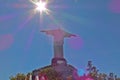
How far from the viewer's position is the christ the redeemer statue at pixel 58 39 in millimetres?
88312

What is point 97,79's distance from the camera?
169 feet

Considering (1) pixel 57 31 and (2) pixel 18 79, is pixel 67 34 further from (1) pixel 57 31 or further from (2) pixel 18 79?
(2) pixel 18 79

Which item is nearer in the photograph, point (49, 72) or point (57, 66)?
point (49, 72)

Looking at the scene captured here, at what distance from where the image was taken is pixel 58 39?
8944cm

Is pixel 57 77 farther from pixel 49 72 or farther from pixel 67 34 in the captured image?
pixel 67 34

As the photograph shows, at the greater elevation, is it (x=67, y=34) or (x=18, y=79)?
(x=67, y=34)

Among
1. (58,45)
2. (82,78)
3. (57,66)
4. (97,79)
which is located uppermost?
(58,45)

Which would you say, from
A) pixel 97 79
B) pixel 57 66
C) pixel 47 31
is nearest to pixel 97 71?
pixel 97 79

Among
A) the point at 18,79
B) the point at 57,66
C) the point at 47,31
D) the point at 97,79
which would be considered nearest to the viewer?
the point at 97,79

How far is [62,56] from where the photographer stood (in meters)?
89.7

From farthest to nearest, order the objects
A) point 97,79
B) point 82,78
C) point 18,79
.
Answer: point 18,79
point 97,79
point 82,78

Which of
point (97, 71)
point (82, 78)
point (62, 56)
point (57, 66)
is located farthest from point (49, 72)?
point (82, 78)

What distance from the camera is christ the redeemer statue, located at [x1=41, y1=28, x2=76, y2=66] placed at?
8831cm

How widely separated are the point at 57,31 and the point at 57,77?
115 feet
